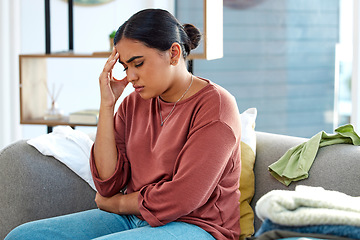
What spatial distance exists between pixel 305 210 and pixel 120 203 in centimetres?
88

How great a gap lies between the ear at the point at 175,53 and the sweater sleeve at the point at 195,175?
0.24m

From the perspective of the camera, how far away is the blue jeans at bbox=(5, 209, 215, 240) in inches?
61.6

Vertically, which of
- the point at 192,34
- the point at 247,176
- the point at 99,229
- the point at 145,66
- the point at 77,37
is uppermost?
the point at 77,37

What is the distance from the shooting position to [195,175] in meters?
1.58

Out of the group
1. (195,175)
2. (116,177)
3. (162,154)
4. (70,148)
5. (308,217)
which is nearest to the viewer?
(308,217)

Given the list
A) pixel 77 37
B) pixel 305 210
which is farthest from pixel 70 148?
Result: pixel 77 37

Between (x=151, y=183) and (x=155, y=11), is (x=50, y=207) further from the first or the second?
(x=155, y=11)

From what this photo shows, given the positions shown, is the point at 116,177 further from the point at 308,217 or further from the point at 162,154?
the point at 308,217

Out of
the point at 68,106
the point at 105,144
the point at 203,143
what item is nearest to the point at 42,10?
the point at 68,106

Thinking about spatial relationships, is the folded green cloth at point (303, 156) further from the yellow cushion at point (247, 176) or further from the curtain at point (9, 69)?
the curtain at point (9, 69)

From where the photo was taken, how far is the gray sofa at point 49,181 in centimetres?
200

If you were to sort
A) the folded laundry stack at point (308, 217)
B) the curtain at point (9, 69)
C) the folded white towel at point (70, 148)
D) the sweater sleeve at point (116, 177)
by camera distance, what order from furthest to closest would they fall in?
1. the curtain at point (9, 69)
2. the folded white towel at point (70, 148)
3. the sweater sleeve at point (116, 177)
4. the folded laundry stack at point (308, 217)

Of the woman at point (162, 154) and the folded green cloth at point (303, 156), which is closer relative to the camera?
the woman at point (162, 154)

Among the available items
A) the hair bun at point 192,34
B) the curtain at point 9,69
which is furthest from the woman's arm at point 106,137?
the curtain at point 9,69
